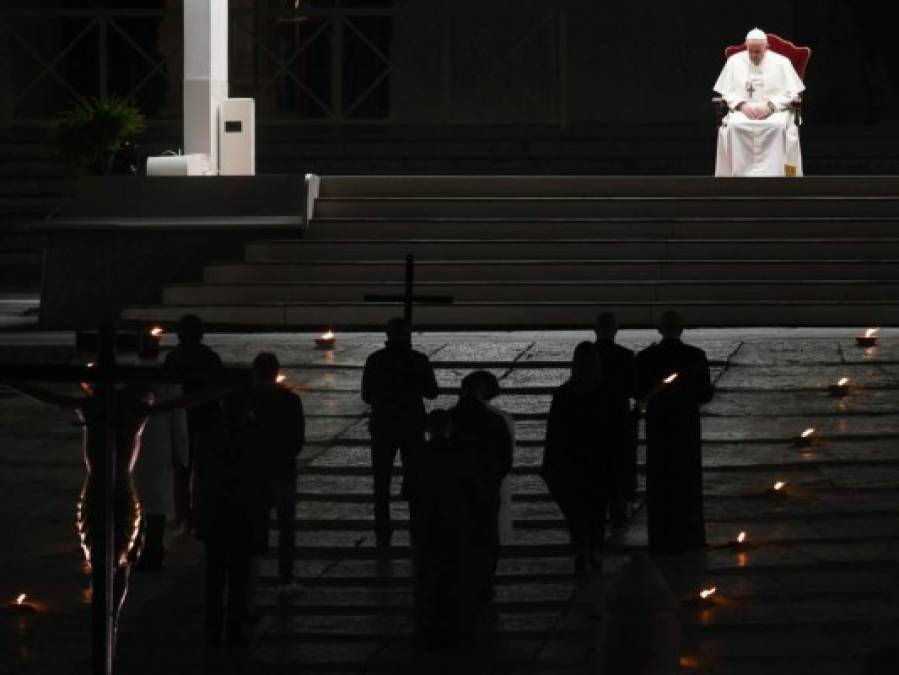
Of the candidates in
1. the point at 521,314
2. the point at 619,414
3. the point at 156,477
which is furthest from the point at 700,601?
the point at 521,314

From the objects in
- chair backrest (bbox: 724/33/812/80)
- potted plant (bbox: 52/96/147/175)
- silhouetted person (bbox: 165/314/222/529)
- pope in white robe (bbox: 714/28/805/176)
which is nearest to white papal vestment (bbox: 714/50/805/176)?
pope in white robe (bbox: 714/28/805/176)

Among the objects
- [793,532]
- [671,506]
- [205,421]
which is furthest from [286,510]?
[793,532]

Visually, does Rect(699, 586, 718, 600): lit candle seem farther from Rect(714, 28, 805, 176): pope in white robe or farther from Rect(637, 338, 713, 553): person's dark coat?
Rect(714, 28, 805, 176): pope in white robe

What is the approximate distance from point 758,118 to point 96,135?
5.84 meters

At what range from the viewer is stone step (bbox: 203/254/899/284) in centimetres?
2170

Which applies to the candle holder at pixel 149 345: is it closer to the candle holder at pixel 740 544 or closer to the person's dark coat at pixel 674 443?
the person's dark coat at pixel 674 443

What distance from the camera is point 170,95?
29688mm

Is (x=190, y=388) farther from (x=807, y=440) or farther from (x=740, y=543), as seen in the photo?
(x=807, y=440)

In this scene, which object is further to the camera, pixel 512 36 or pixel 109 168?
pixel 512 36

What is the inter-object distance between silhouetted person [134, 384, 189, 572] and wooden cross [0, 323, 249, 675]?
13.5 ft

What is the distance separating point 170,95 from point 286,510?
1646 centimetres

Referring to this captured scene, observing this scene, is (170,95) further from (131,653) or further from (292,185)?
(131,653)

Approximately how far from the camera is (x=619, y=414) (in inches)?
570

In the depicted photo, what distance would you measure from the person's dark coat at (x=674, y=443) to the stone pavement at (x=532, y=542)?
179 millimetres
